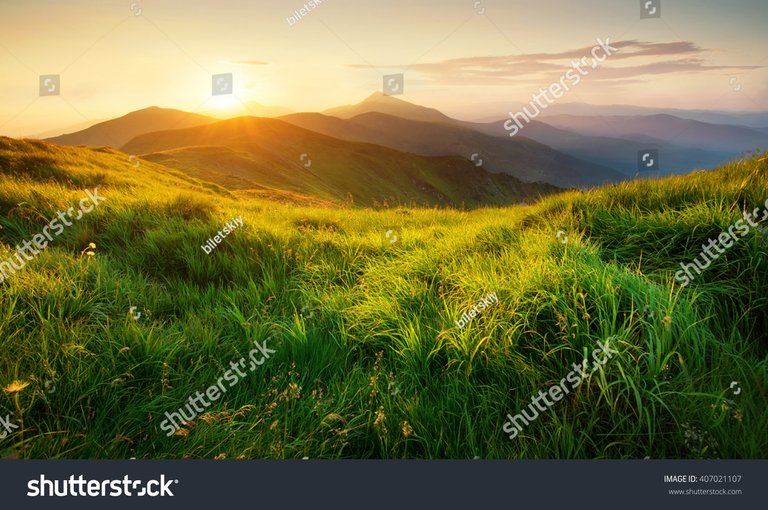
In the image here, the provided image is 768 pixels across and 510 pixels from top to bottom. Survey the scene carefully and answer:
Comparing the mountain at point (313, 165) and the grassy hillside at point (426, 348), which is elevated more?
the mountain at point (313, 165)

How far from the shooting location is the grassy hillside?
2520 millimetres

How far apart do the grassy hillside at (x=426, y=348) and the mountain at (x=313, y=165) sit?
32607 mm

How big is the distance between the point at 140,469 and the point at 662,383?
10.7 ft

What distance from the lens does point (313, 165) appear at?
4053 inches

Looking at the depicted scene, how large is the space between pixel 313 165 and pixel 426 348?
10415 centimetres

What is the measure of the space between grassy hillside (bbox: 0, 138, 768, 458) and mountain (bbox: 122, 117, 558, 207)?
3261 cm

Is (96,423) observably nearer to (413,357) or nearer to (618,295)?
(413,357)

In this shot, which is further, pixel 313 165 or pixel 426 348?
pixel 313 165

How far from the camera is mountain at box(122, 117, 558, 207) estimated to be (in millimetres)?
48062

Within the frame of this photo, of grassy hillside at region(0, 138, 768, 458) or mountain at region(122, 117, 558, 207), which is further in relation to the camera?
mountain at region(122, 117, 558, 207)

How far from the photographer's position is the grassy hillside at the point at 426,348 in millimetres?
2520

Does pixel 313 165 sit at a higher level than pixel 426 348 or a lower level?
higher

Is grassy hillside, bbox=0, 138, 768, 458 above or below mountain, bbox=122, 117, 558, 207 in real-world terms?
below

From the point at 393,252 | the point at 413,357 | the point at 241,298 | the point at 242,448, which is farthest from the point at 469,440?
the point at 393,252
